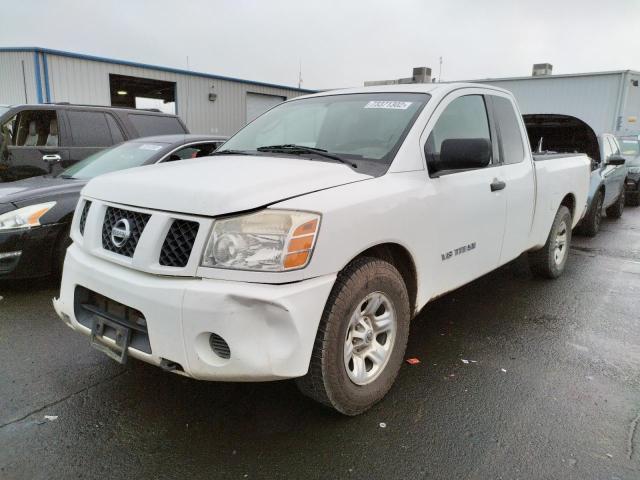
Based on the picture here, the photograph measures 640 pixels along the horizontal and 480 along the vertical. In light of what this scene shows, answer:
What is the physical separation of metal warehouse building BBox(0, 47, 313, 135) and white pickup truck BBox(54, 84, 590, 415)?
915 centimetres

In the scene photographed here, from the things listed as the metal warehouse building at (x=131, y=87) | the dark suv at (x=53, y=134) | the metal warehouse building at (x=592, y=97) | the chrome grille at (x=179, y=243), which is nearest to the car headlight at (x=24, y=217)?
the dark suv at (x=53, y=134)

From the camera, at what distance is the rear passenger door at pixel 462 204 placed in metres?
3.00

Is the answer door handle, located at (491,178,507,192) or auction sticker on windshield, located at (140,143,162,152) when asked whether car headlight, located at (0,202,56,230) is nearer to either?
auction sticker on windshield, located at (140,143,162,152)

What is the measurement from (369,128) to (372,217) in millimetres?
958

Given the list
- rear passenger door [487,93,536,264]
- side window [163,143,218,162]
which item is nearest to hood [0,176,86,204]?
side window [163,143,218,162]

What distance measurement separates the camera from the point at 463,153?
288cm

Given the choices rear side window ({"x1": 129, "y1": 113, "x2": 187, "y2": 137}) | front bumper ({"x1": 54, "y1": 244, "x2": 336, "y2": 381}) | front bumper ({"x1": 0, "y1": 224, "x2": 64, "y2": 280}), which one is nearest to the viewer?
front bumper ({"x1": 54, "y1": 244, "x2": 336, "y2": 381})

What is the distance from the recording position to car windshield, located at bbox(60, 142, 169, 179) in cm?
518

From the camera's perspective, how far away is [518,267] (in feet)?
19.2

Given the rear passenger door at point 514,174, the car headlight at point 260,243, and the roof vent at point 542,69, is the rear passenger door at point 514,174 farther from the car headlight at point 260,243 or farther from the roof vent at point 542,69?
the roof vent at point 542,69

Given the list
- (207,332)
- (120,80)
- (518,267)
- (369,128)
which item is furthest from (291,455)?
(120,80)

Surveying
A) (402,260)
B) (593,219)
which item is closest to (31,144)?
(402,260)

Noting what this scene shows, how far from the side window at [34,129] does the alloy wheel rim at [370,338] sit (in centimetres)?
584

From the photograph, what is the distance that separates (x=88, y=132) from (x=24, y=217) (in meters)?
2.96
